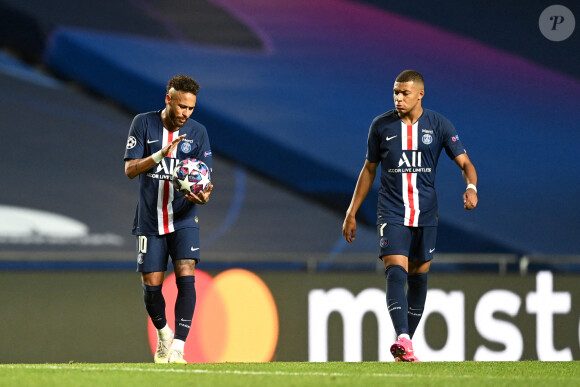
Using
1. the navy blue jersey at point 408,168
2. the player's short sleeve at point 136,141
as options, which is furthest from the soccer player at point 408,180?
the player's short sleeve at point 136,141

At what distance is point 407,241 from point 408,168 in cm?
40

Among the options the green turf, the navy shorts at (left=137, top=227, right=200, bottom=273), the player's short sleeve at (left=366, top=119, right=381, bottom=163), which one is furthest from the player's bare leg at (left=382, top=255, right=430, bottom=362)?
the navy shorts at (left=137, top=227, right=200, bottom=273)

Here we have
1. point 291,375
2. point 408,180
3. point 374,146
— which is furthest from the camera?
point 374,146

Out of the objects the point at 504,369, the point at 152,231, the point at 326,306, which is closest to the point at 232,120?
the point at 326,306

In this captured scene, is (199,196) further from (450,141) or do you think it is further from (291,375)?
(450,141)

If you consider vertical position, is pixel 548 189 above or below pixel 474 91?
below

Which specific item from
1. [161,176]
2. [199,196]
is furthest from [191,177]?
[161,176]

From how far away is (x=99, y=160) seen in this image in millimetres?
9164

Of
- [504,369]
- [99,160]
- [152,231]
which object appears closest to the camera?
[504,369]

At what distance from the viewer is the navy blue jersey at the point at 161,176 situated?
19.7ft

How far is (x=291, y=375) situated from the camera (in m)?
4.86

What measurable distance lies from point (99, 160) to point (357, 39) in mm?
2387

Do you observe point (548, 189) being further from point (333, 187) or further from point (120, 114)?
point (120, 114)

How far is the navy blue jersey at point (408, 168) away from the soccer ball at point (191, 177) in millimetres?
1013
